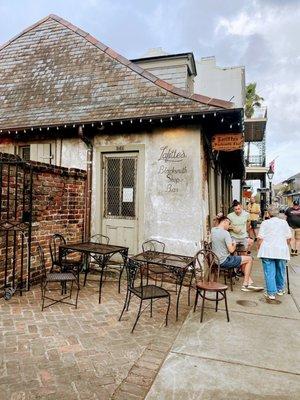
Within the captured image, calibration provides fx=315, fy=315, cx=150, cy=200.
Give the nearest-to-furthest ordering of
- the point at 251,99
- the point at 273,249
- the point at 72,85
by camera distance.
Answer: the point at 273,249
the point at 72,85
the point at 251,99

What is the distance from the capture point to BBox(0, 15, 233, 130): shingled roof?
721 centimetres

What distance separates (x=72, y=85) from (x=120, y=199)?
11.8ft

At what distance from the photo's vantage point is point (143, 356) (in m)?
3.56

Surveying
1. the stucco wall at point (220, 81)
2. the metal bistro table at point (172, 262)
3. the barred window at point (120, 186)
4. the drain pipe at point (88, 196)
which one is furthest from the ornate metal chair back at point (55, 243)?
the stucco wall at point (220, 81)

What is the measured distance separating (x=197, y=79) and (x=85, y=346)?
728 inches

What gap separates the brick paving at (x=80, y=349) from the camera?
2.94 metres

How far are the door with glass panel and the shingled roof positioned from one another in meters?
1.07

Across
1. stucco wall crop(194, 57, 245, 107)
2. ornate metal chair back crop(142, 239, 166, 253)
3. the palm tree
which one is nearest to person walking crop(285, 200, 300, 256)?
ornate metal chair back crop(142, 239, 166, 253)

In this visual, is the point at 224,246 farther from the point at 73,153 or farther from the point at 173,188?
the point at 73,153

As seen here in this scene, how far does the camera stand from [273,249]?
5.80m

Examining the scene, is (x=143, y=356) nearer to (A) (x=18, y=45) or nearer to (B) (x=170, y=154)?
(B) (x=170, y=154)

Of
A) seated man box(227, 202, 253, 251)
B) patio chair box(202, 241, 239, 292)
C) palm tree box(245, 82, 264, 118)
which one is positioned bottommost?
patio chair box(202, 241, 239, 292)

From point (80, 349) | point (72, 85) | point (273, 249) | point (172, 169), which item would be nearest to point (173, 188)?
point (172, 169)

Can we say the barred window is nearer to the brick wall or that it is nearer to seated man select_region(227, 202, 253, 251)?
the brick wall
